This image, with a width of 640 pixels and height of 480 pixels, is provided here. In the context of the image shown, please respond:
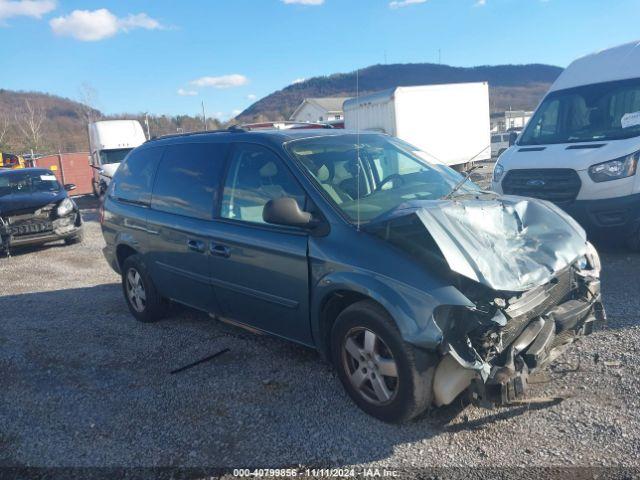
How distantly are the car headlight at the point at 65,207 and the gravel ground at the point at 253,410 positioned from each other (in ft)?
18.9

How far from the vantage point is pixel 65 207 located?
36.0 ft

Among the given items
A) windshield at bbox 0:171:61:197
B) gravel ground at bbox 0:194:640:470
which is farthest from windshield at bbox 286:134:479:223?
windshield at bbox 0:171:61:197

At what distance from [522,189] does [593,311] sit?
3.73m

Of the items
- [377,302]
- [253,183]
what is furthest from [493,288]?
Result: [253,183]

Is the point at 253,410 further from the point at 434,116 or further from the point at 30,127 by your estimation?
the point at 30,127

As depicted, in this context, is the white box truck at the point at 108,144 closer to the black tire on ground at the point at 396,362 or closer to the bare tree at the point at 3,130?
the black tire on ground at the point at 396,362

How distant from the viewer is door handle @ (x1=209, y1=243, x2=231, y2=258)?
4.19 meters

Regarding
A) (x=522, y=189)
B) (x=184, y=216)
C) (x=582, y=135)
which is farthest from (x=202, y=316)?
(x=582, y=135)

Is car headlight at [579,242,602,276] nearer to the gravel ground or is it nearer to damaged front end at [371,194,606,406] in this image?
damaged front end at [371,194,606,406]

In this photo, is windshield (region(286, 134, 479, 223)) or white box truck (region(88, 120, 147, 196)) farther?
white box truck (region(88, 120, 147, 196))

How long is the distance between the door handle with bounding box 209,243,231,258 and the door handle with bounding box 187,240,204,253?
140mm

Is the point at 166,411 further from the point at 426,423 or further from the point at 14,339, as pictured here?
the point at 14,339

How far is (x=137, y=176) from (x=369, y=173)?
8.78ft

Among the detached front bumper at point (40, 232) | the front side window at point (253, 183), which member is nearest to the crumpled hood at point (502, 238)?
the front side window at point (253, 183)
